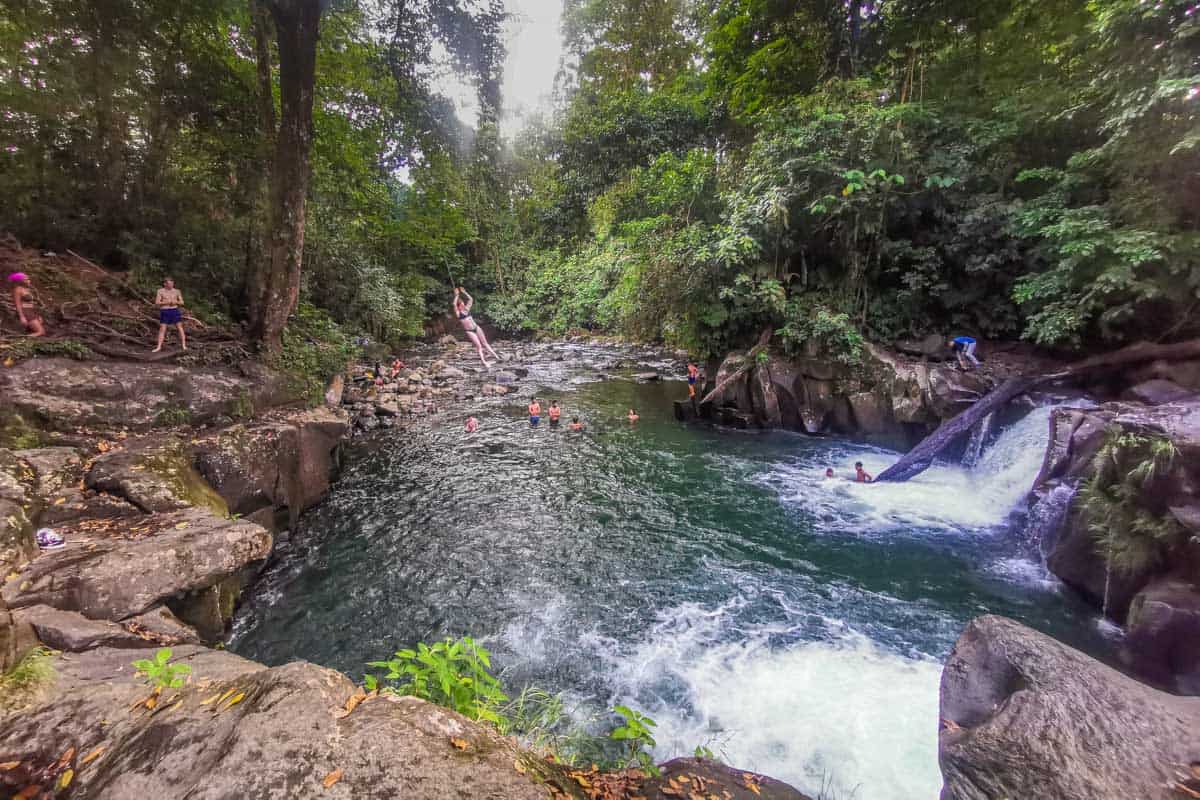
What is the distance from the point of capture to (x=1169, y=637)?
451 centimetres

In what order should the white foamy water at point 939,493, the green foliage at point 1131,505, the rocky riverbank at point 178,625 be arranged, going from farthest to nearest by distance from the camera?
1. the white foamy water at point 939,493
2. the green foliage at point 1131,505
3. the rocky riverbank at point 178,625

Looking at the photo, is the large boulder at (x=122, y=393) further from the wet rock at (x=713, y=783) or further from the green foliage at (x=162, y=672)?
the wet rock at (x=713, y=783)

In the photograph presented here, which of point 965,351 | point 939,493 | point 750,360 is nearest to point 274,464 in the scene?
point 750,360

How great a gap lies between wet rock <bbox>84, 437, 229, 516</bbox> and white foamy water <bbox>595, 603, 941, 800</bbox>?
5.60 metres

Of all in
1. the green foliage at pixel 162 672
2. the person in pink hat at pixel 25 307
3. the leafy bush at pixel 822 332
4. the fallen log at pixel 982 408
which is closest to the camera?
the green foliage at pixel 162 672

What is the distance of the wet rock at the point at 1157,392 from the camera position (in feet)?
22.8

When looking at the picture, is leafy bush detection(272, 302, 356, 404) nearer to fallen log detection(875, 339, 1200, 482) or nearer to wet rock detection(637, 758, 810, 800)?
wet rock detection(637, 758, 810, 800)

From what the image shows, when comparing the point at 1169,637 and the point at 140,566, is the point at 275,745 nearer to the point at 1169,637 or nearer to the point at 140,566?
the point at 140,566

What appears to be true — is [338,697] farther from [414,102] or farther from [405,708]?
[414,102]

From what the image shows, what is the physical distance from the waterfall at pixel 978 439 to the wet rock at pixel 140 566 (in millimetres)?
11986

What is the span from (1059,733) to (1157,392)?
8195 millimetres

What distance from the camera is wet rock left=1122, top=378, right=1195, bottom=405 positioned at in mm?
6957

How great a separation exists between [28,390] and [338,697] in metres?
7.48

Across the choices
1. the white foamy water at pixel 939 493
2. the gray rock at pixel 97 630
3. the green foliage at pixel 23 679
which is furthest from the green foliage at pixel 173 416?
the white foamy water at pixel 939 493
